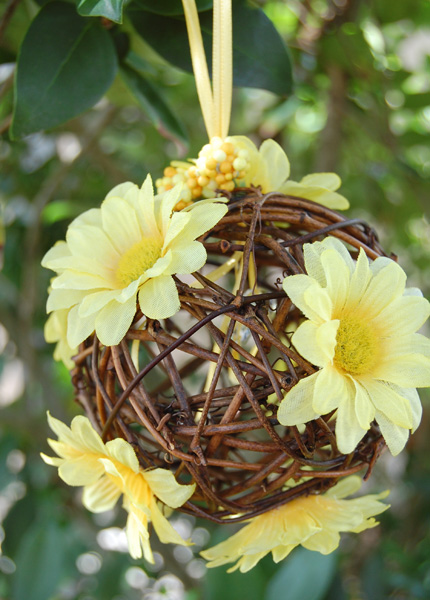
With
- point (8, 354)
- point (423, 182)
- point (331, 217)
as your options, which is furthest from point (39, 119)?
point (8, 354)

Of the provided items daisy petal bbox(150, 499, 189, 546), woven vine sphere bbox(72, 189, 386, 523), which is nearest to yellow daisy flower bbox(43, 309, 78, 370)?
woven vine sphere bbox(72, 189, 386, 523)

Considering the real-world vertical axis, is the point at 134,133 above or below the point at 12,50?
below

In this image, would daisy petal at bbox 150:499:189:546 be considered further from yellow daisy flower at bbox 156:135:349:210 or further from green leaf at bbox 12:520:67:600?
green leaf at bbox 12:520:67:600

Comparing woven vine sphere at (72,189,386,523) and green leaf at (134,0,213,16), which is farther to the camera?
green leaf at (134,0,213,16)

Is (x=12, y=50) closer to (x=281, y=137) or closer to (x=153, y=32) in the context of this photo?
(x=153, y=32)

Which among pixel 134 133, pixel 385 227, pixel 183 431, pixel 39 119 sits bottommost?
pixel 385 227
